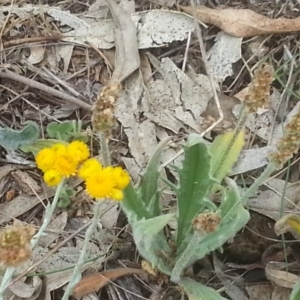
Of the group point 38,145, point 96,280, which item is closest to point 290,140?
point 96,280

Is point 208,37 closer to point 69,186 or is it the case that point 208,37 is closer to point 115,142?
point 115,142

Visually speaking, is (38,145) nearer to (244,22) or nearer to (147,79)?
(147,79)

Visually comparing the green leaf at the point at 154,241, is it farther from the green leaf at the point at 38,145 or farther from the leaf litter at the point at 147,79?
the green leaf at the point at 38,145

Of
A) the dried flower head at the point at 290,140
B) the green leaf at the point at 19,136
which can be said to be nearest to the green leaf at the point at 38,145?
the green leaf at the point at 19,136

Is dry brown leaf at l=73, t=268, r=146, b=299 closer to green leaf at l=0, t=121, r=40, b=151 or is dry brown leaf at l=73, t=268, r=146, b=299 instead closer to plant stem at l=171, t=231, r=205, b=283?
plant stem at l=171, t=231, r=205, b=283

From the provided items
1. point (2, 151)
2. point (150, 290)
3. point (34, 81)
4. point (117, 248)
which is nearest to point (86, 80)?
point (34, 81)

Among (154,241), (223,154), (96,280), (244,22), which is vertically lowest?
(96,280)

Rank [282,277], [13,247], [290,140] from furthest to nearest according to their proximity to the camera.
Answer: [282,277] < [290,140] < [13,247]
